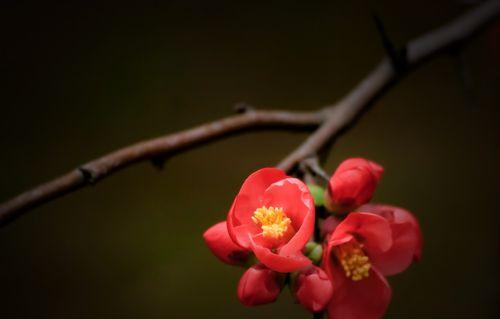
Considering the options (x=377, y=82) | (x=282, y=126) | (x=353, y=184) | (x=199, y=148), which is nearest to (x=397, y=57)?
(x=377, y=82)

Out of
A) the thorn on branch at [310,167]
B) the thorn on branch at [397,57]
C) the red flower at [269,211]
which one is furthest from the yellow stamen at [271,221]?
the thorn on branch at [397,57]

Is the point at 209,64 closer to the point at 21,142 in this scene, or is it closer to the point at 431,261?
the point at 21,142

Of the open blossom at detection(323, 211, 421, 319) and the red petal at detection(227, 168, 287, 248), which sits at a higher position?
the red petal at detection(227, 168, 287, 248)

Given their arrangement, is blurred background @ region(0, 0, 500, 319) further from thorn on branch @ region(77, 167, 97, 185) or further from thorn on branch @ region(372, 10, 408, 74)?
thorn on branch @ region(77, 167, 97, 185)

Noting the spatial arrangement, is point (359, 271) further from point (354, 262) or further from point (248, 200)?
point (248, 200)

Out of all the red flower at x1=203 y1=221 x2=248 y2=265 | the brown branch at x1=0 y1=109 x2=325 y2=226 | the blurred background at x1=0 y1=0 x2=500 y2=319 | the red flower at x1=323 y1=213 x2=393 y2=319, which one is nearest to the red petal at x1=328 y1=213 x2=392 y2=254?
the red flower at x1=323 y1=213 x2=393 y2=319

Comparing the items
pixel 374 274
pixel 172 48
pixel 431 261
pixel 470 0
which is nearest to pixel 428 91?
pixel 470 0
